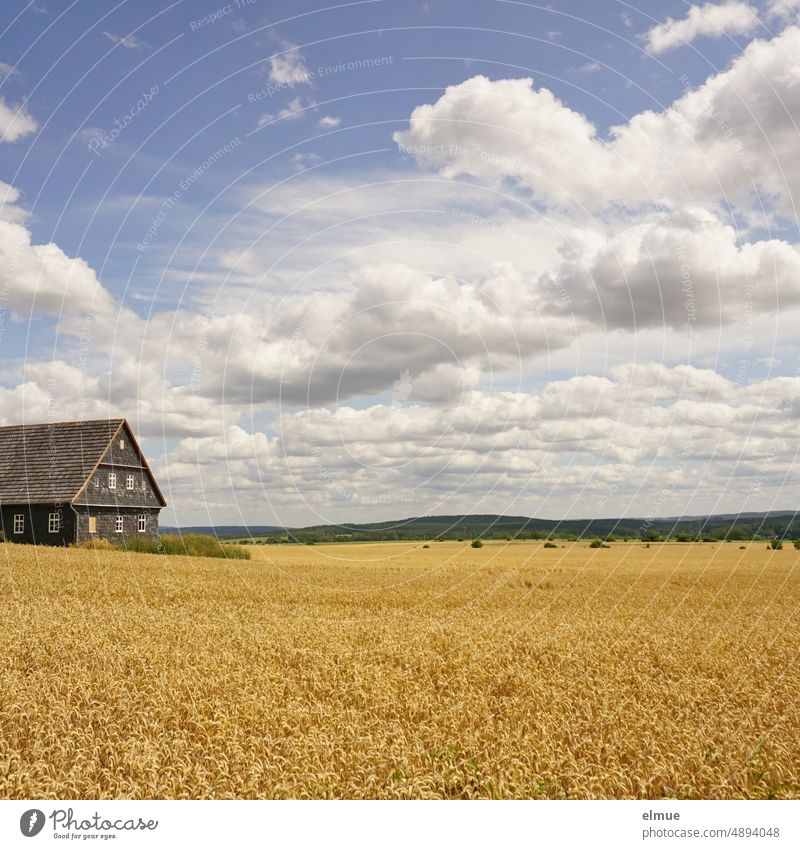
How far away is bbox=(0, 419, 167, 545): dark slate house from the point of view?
61.6m

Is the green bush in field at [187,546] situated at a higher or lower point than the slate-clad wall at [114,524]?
lower

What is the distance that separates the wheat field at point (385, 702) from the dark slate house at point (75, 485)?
3835cm

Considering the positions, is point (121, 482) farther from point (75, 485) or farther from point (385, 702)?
point (385, 702)

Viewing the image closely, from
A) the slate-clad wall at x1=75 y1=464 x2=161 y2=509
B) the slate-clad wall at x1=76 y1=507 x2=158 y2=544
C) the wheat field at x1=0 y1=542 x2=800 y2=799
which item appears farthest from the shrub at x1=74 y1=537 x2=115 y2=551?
the wheat field at x1=0 y1=542 x2=800 y2=799

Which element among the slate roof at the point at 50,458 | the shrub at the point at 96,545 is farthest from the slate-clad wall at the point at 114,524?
the slate roof at the point at 50,458

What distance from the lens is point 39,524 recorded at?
204ft

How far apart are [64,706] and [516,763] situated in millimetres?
6904

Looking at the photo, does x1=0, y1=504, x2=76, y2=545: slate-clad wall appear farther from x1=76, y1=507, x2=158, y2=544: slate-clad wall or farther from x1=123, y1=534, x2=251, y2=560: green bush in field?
x1=123, y1=534, x2=251, y2=560: green bush in field

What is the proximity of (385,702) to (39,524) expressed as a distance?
5812cm

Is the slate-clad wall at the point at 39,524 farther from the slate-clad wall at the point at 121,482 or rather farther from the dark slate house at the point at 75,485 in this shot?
the slate-clad wall at the point at 121,482

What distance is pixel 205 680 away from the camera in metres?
13.1

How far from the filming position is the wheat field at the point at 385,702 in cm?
912

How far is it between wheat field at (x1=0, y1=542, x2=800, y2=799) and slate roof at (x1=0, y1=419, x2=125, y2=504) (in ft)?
130
